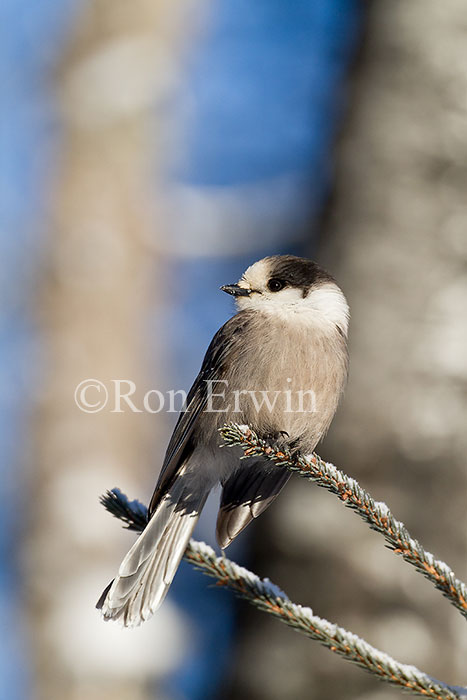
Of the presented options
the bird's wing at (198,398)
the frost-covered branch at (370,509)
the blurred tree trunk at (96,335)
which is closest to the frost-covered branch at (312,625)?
the frost-covered branch at (370,509)

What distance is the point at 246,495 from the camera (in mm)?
2629

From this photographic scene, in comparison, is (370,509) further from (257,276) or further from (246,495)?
(257,276)

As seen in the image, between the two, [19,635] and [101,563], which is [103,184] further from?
[19,635]

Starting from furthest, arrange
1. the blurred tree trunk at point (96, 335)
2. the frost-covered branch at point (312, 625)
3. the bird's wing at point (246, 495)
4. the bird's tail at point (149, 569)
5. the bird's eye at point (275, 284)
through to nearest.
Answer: the blurred tree trunk at point (96, 335)
the bird's eye at point (275, 284)
the bird's wing at point (246, 495)
the bird's tail at point (149, 569)
the frost-covered branch at point (312, 625)

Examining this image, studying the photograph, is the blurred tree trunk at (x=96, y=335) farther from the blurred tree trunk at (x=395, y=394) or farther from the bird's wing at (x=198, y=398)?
the bird's wing at (x=198, y=398)

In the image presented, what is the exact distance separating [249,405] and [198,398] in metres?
0.22

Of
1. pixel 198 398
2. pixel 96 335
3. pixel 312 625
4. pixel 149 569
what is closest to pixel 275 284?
pixel 198 398

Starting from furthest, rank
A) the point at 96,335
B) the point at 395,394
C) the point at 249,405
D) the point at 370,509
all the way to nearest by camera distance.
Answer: the point at 96,335 → the point at 395,394 → the point at 249,405 → the point at 370,509

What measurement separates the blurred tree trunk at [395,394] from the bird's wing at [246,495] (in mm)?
446

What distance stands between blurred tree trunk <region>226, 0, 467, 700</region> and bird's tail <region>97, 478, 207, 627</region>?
0.79 m

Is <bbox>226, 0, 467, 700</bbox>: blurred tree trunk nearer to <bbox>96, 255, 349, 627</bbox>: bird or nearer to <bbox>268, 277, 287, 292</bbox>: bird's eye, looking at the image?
<bbox>96, 255, 349, 627</bbox>: bird

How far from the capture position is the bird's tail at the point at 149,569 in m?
2.11

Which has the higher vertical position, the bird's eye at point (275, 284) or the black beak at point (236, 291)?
the bird's eye at point (275, 284)

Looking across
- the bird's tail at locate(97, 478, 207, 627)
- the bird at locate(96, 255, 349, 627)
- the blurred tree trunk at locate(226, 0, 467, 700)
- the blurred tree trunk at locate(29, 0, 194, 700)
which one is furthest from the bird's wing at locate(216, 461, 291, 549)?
the blurred tree trunk at locate(29, 0, 194, 700)
